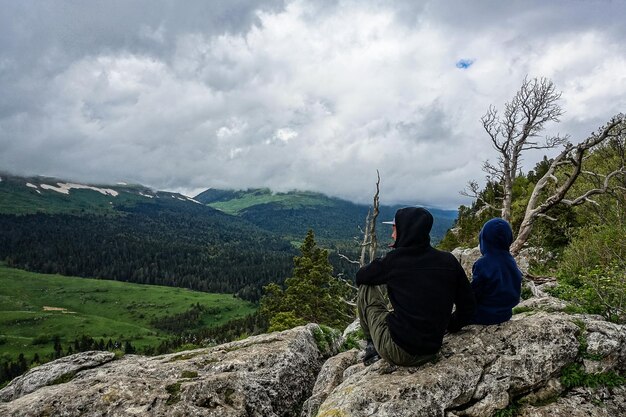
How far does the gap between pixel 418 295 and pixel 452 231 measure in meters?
49.1

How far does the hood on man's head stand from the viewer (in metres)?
7.59

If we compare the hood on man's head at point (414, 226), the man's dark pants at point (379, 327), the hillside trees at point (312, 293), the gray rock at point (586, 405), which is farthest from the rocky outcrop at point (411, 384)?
the hillside trees at point (312, 293)

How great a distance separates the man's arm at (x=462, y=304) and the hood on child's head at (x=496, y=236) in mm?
1237

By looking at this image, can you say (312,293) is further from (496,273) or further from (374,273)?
(374,273)

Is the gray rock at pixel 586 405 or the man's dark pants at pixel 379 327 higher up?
the man's dark pants at pixel 379 327

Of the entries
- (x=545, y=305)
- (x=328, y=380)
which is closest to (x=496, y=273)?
(x=545, y=305)

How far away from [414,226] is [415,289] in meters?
1.30

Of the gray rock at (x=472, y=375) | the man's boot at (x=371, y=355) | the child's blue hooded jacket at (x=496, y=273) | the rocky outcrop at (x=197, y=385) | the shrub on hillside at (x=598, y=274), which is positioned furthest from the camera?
the shrub on hillside at (x=598, y=274)

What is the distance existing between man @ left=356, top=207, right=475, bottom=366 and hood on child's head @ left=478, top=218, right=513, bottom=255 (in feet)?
4.54

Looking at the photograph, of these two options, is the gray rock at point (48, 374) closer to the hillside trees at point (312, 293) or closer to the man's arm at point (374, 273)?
the man's arm at point (374, 273)

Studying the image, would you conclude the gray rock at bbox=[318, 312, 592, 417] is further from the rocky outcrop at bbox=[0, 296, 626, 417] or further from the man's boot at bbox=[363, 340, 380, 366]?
the man's boot at bbox=[363, 340, 380, 366]

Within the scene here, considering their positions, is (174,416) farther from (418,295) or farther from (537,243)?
(537,243)

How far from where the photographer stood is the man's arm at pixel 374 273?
7.92 meters

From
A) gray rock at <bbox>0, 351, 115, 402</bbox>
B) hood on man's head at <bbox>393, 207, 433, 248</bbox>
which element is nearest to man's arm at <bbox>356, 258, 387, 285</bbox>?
hood on man's head at <bbox>393, 207, 433, 248</bbox>
